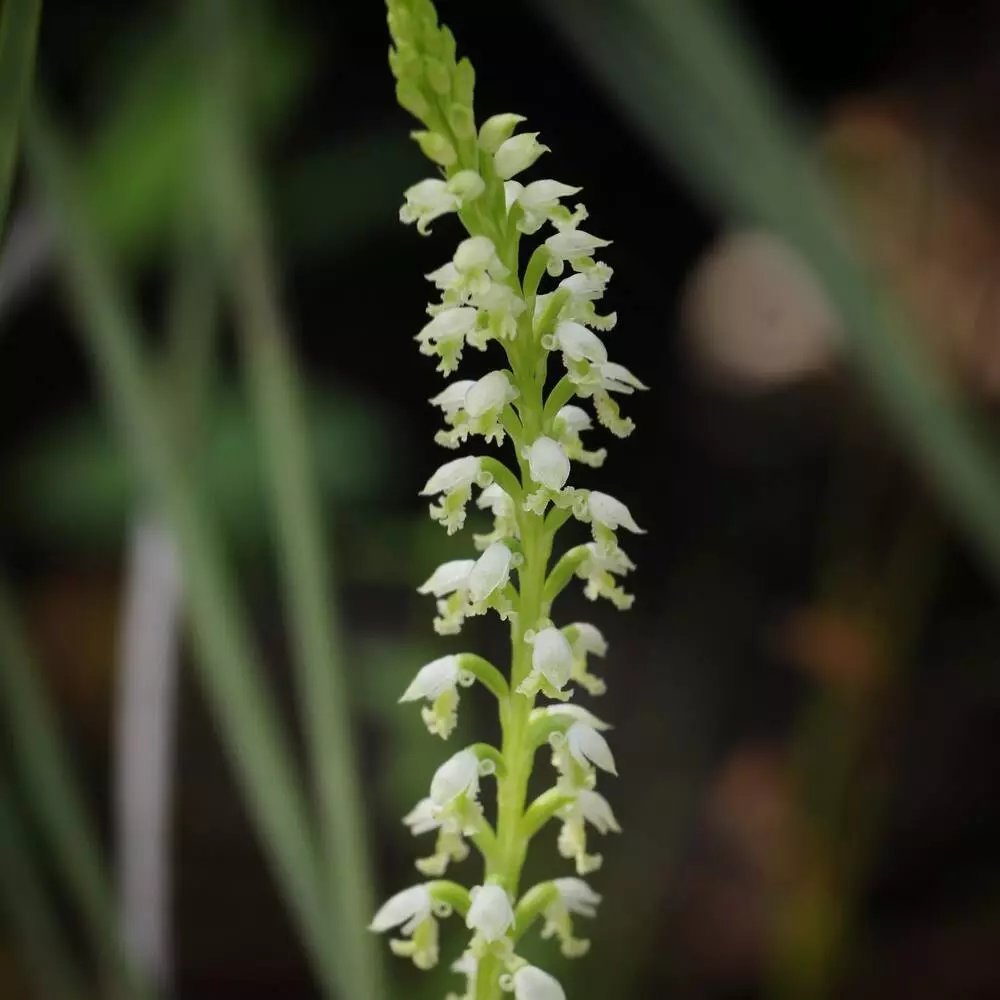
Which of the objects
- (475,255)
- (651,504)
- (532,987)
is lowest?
(532,987)

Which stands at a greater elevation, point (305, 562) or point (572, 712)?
point (305, 562)

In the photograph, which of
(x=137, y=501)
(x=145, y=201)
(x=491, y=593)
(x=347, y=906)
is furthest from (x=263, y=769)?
(x=145, y=201)

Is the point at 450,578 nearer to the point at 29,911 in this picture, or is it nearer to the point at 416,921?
the point at 416,921

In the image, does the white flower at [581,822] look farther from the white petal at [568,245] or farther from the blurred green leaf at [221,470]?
the blurred green leaf at [221,470]

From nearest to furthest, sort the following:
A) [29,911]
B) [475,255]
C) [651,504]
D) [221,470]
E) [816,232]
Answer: [475,255] < [816,232] < [29,911] < [221,470] < [651,504]

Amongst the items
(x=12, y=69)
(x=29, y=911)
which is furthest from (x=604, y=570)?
(x=29, y=911)

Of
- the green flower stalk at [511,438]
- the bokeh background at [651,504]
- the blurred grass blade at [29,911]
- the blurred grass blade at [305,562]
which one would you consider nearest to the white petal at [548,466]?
the green flower stalk at [511,438]
